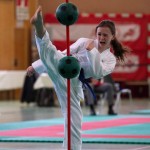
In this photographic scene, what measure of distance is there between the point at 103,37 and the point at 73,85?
0.63 m

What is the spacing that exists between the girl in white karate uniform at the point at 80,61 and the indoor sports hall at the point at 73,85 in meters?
0.01

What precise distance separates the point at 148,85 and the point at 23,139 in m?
13.2

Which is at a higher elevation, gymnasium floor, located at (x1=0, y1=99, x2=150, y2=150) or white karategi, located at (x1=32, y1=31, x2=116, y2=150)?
white karategi, located at (x1=32, y1=31, x2=116, y2=150)

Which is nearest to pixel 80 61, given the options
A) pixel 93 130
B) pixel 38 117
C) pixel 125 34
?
pixel 93 130

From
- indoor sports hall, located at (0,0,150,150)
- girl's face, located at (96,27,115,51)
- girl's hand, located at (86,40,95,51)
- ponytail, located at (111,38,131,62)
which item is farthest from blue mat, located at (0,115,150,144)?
Result: girl's hand, located at (86,40,95,51)

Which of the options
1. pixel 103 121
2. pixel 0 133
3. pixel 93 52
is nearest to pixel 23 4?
pixel 103 121

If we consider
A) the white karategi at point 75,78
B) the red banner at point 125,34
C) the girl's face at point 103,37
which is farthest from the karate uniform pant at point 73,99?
the red banner at point 125,34

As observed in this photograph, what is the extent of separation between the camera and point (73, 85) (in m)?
5.80

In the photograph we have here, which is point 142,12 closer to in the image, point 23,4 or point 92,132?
point 23,4

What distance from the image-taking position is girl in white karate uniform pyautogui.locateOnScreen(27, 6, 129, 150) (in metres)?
5.57

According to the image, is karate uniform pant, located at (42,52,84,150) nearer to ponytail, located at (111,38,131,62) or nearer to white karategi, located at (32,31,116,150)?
white karategi, located at (32,31,116,150)

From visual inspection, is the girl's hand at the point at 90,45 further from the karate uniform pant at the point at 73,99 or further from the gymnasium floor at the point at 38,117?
the gymnasium floor at the point at 38,117

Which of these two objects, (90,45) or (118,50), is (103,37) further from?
(118,50)

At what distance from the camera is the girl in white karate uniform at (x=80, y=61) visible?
5.57m
